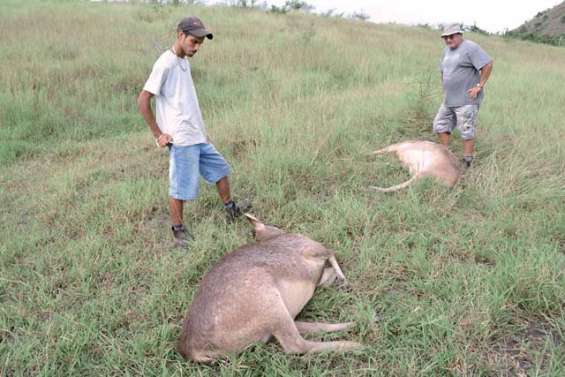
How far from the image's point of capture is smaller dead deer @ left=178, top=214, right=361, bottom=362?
2.39 meters

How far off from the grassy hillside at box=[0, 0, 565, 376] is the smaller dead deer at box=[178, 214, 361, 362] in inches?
3.6

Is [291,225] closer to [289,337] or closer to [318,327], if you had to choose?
[318,327]

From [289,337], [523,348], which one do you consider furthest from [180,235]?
[523,348]

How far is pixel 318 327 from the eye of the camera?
8.72ft

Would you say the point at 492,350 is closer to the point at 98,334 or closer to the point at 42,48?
the point at 98,334

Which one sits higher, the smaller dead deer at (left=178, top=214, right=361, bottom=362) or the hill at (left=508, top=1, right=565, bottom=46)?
the hill at (left=508, top=1, right=565, bottom=46)

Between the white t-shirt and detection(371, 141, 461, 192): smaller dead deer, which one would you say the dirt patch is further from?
the white t-shirt

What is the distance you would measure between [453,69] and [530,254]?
8.97 ft

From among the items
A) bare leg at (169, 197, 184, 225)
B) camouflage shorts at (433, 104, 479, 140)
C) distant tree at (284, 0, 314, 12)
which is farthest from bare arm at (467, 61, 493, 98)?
distant tree at (284, 0, 314, 12)

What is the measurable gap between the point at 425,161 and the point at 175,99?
107 inches

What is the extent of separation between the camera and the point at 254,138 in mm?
5414

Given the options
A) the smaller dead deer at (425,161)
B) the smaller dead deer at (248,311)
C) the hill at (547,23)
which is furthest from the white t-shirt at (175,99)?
the hill at (547,23)

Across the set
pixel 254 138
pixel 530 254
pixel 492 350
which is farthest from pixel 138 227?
pixel 530 254

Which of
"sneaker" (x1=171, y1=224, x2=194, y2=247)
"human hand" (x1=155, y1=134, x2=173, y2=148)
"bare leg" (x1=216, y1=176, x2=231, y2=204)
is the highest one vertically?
"human hand" (x1=155, y1=134, x2=173, y2=148)
